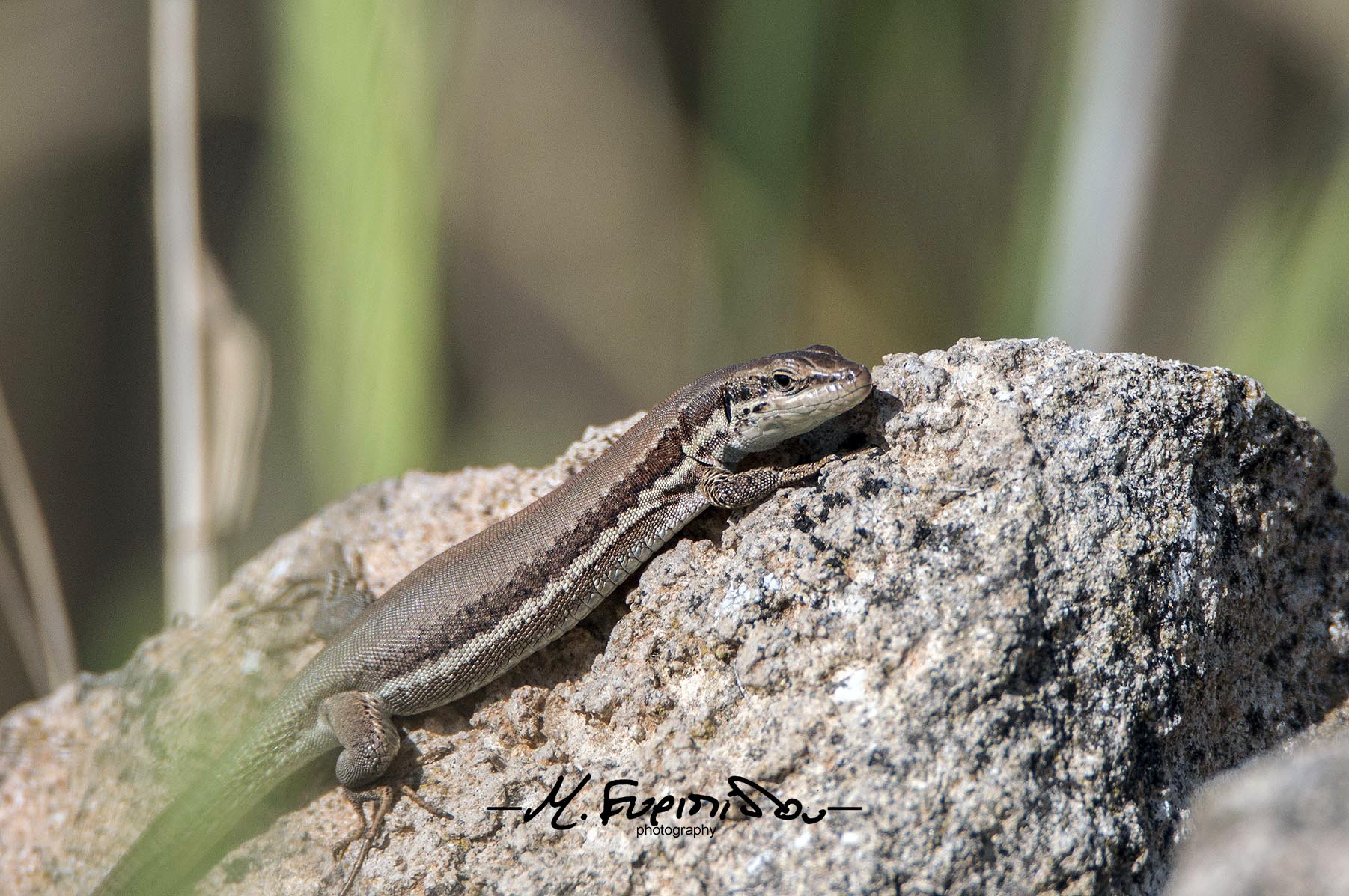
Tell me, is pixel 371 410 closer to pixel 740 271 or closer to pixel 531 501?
pixel 531 501

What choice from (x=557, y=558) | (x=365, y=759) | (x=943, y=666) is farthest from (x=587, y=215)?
(x=943, y=666)

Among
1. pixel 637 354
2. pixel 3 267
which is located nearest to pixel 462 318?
pixel 637 354

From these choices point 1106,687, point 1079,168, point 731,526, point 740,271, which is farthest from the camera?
point 740,271

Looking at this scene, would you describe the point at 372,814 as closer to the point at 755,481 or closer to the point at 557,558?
the point at 557,558

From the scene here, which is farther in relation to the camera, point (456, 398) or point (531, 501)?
point (456, 398)

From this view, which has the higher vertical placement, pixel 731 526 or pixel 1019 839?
pixel 731 526

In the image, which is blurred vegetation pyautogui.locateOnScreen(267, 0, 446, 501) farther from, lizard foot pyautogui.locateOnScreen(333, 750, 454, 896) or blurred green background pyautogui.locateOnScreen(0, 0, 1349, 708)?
lizard foot pyautogui.locateOnScreen(333, 750, 454, 896)

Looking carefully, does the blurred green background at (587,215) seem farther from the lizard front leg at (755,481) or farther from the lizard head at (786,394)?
the lizard front leg at (755,481)

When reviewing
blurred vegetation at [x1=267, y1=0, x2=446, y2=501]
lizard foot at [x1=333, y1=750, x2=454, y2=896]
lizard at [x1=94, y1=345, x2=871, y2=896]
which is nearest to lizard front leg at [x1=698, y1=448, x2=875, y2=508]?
lizard at [x1=94, y1=345, x2=871, y2=896]
